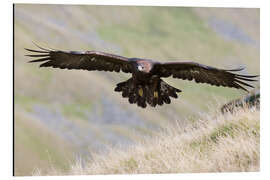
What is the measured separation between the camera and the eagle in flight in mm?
6871

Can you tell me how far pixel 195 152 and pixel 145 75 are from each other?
107 centimetres

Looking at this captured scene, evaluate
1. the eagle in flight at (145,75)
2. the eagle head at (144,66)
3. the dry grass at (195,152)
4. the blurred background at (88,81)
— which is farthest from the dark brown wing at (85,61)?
the blurred background at (88,81)

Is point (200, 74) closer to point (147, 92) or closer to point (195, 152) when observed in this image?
point (147, 92)

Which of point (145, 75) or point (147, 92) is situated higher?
point (145, 75)

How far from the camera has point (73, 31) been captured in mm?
31969

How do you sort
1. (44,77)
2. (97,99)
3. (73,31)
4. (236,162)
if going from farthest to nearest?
1. (97,99)
2. (44,77)
3. (73,31)
4. (236,162)

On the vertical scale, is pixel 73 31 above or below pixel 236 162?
above

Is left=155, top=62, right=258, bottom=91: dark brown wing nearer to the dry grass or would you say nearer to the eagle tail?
the eagle tail

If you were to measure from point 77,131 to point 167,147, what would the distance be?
28508 millimetres

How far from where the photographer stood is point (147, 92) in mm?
7016

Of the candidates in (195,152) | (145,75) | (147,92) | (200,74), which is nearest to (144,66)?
(145,75)

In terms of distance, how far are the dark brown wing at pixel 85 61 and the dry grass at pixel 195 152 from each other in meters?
1.02
